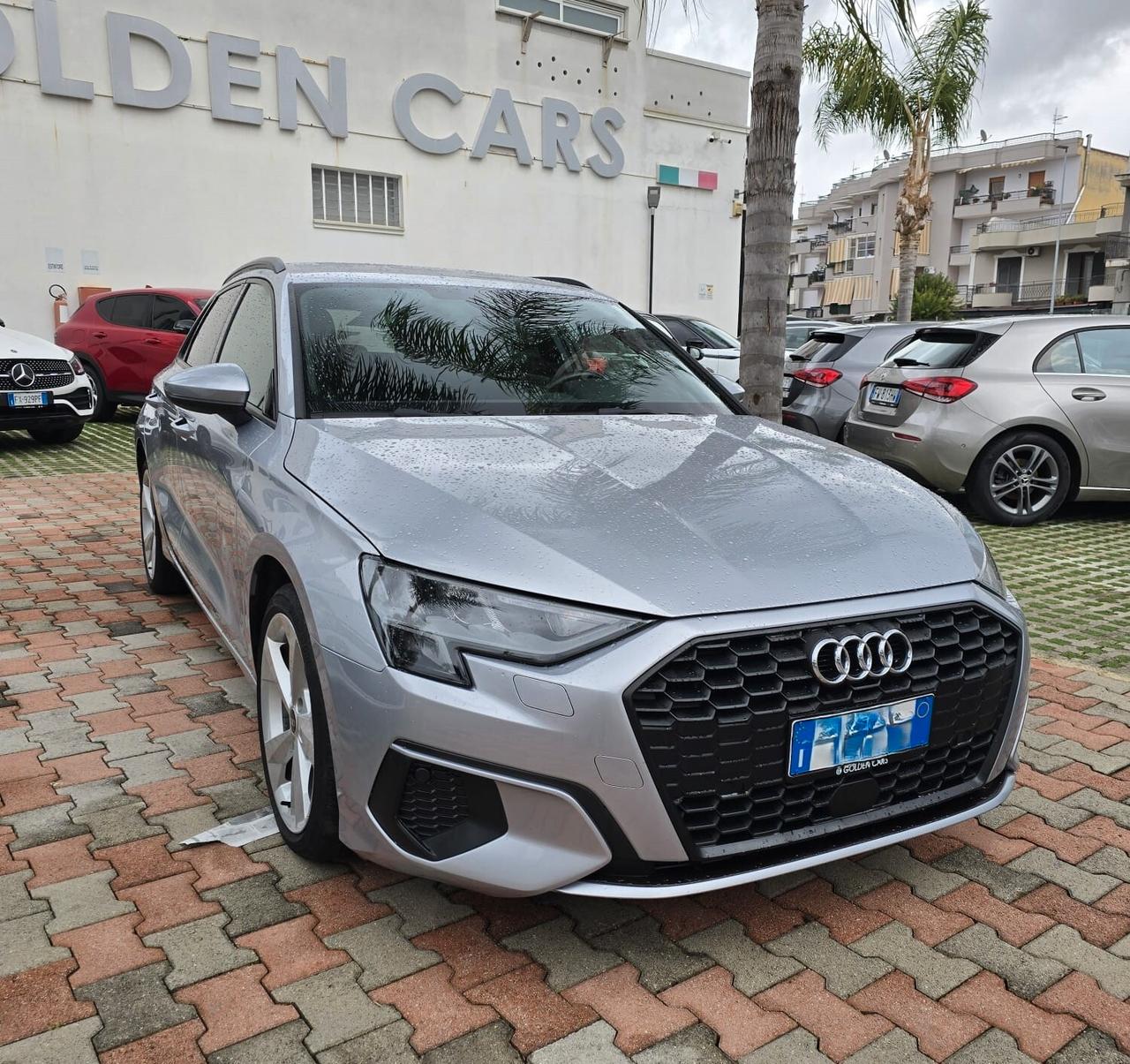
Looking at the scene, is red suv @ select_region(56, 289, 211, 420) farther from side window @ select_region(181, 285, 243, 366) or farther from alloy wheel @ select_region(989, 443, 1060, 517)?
alloy wheel @ select_region(989, 443, 1060, 517)

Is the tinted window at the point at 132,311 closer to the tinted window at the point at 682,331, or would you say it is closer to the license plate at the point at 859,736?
the tinted window at the point at 682,331

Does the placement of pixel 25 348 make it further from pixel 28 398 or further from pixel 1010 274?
pixel 1010 274

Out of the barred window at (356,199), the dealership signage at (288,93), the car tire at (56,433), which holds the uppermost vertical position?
the dealership signage at (288,93)

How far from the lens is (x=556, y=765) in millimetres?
1969

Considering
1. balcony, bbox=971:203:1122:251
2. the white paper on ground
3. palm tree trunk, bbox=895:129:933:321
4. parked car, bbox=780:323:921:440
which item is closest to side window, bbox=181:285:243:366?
the white paper on ground

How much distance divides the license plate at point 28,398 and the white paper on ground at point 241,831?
8.56 metres

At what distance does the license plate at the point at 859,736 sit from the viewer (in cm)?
210

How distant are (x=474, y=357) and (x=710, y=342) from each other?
968 centimetres

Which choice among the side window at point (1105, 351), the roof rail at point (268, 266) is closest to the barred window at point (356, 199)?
the side window at point (1105, 351)

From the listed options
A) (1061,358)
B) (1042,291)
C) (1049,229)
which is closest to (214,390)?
(1061,358)

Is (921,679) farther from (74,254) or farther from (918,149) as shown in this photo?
(918,149)

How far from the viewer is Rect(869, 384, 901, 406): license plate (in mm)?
7616

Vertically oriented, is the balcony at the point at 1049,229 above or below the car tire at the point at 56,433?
above

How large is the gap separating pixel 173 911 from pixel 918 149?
65.1 ft
